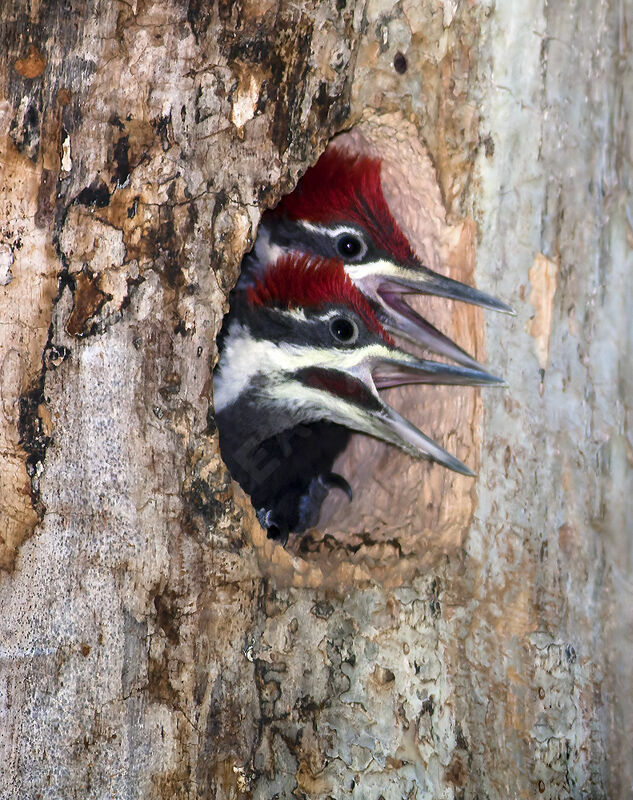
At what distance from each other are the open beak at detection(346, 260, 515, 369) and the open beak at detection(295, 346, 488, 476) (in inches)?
2.0

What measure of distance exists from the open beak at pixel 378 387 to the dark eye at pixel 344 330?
62 mm

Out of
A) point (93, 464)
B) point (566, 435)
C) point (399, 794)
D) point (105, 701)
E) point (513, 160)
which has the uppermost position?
point (513, 160)

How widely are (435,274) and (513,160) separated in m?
0.33

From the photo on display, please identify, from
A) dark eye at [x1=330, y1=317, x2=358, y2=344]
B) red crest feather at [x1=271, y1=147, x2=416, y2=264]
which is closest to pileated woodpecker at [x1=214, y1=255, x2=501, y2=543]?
dark eye at [x1=330, y1=317, x2=358, y2=344]

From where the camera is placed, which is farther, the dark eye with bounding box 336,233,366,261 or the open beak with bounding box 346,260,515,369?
the dark eye with bounding box 336,233,366,261

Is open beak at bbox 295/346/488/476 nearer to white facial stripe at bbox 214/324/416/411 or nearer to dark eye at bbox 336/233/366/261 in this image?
white facial stripe at bbox 214/324/416/411

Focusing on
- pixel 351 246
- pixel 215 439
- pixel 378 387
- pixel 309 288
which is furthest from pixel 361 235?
pixel 215 439

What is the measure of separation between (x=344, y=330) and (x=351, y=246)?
0.76 feet

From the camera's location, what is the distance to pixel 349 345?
227cm

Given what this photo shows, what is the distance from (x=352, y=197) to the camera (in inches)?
90.7

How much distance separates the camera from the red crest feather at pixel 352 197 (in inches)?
88.9

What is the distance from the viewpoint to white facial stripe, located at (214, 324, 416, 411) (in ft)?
7.39

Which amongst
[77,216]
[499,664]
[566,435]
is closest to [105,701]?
[499,664]

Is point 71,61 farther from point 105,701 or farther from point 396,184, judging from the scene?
point 105,701
